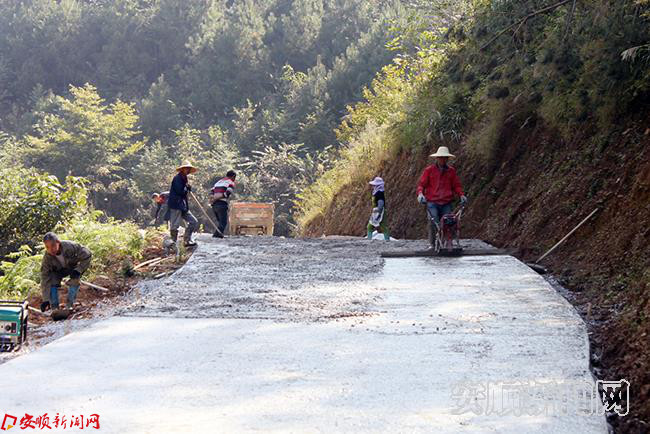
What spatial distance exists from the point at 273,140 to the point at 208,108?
616 inches

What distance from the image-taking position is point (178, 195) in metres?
16.1

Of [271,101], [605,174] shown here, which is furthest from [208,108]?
[605,174]

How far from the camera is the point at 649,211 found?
34.4ft

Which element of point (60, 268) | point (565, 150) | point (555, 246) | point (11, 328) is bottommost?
point (11, 328)

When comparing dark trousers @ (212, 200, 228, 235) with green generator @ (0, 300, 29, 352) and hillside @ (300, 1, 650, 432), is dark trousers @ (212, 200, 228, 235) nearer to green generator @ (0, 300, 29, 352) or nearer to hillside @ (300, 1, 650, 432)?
hillside @ (300, 1, 650, 432)

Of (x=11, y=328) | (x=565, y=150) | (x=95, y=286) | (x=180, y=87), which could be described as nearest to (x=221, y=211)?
(x=95, y=286)

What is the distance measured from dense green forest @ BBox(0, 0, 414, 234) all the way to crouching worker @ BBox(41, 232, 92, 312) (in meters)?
40.6

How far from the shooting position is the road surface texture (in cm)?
593

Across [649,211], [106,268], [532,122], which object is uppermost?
[532,122]

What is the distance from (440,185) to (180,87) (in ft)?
246

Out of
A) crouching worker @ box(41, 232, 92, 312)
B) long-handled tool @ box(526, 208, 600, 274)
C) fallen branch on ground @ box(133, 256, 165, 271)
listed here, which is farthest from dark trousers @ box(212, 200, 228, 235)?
long-handled tool @ box(526, 208, 600, 274)

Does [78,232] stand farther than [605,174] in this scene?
Yes

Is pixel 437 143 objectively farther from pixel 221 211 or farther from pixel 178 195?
pixel 178 195

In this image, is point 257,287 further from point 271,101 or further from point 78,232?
point 271,101
